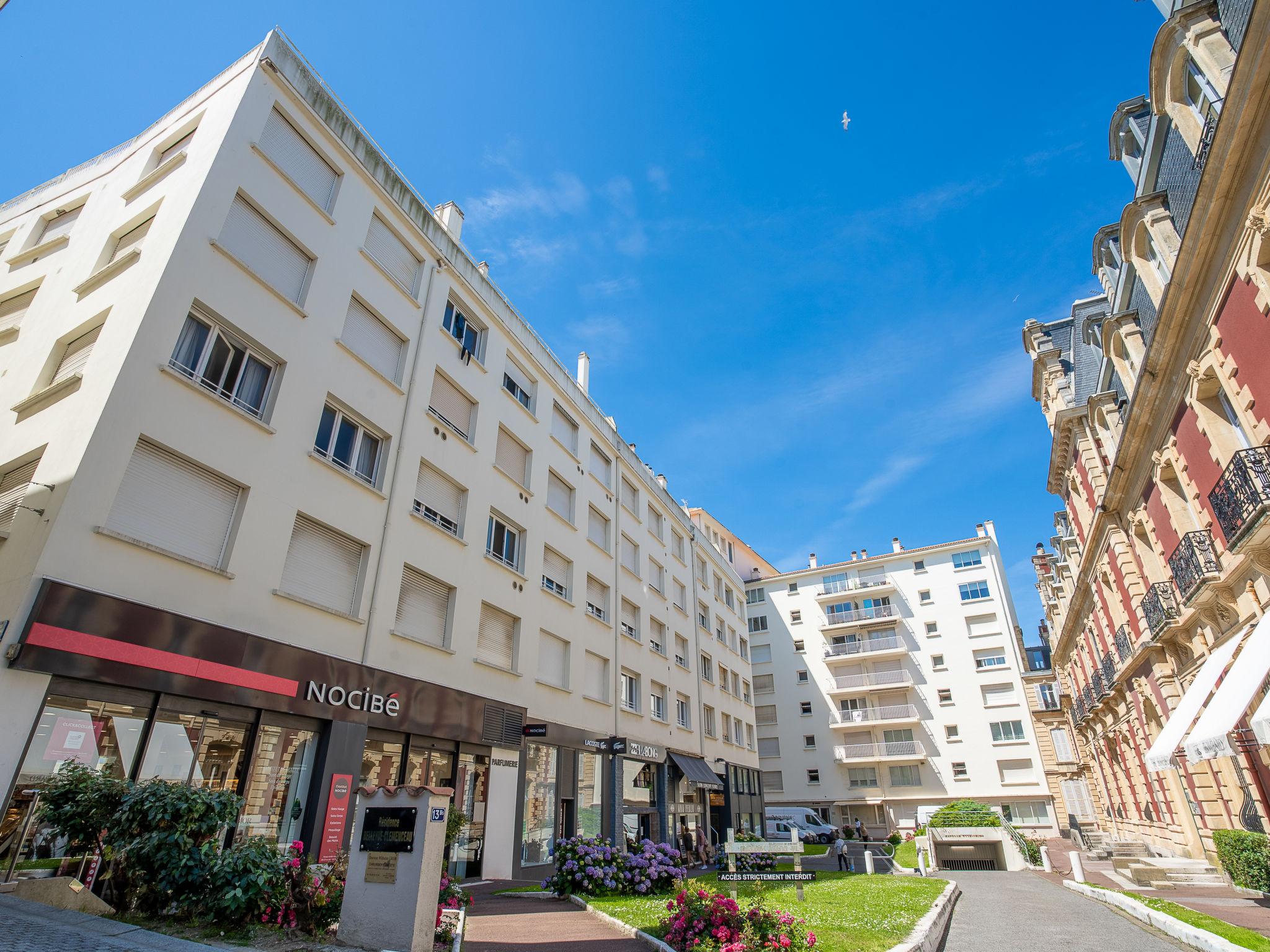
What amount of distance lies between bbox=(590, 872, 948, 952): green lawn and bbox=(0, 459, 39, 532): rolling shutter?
10936mm

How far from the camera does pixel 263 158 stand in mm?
13766

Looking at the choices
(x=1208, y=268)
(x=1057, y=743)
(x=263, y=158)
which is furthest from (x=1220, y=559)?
(x=1057, y=743)

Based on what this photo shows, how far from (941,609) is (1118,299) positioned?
33641mm

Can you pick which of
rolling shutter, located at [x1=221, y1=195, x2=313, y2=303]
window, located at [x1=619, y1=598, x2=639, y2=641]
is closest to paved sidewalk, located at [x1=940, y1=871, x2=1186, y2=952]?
window, located at [x1=619, y1=598, x2=639, y2=641]

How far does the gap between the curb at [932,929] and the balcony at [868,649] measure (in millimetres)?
34060

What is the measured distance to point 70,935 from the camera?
5.76 metres

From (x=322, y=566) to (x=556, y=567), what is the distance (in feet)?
30.0

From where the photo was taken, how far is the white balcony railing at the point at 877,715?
148 ft

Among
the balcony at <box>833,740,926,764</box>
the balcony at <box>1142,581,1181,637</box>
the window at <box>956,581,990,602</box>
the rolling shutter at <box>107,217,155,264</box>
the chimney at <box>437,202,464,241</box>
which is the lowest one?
the balcony at <box>833,740,926,764</box>

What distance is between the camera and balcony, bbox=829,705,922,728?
44938 millimetres

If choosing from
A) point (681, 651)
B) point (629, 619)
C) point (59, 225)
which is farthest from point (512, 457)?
point (681, 651)

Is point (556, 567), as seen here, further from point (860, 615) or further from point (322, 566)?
point (860, 615)

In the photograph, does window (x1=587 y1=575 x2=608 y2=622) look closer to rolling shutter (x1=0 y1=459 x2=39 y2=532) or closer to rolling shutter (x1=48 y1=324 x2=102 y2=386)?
rolling shutter (x1=48 y1=324 x2=102 y2=386)

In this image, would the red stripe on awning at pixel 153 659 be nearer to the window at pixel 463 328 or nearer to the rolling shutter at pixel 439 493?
the rolling shutter at pixel 439 493
